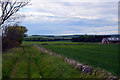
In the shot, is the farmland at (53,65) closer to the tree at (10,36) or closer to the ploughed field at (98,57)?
the ploughed field at (98,57)

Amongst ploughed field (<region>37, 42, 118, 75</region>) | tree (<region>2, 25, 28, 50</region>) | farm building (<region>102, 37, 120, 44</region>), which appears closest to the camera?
ploughed field (<region>37, 42, 118, 75</region>)

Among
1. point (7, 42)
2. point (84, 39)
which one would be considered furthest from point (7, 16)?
point (84, 39)

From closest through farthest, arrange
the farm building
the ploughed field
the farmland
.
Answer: the farmland < the ploughed field < the farm building

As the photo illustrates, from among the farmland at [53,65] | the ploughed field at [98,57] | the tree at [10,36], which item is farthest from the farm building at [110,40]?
the farmland at [53,65]

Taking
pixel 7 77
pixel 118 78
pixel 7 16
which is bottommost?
pixel 7 77

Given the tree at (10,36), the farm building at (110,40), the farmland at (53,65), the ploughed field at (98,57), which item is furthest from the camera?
the farm building at (110,40)

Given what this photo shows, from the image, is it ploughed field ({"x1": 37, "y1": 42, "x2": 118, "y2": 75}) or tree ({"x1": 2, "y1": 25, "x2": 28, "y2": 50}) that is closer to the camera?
ploughed field ({"x1": 37, "y1": 42, "x2": 118, "y2": 75})

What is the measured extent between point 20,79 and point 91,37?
90243 mm

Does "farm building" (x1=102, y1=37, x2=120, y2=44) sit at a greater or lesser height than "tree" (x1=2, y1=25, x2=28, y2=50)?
lesser

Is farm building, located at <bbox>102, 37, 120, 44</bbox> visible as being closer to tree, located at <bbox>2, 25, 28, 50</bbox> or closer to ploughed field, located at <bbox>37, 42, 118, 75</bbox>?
tree, located at <bbox>2, 25, 28, 50</bbox>

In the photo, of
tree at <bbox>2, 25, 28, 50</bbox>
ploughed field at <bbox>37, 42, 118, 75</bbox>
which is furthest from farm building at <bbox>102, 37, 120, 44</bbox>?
ploughed field at <bbox>37, 42, 118, 75</bbox>

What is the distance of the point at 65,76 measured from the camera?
39.2 ft

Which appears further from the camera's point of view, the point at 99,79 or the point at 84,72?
the point at 84,72

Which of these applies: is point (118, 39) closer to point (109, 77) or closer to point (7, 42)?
point (7, 42)
